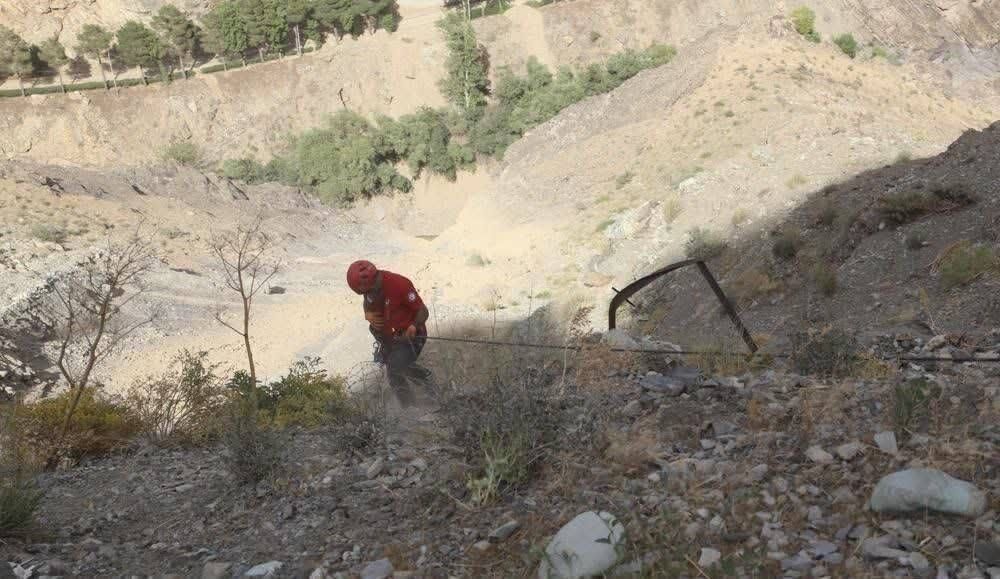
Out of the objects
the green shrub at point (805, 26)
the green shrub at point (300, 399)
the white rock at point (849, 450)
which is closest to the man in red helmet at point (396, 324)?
the green shrub at point (300, 399)

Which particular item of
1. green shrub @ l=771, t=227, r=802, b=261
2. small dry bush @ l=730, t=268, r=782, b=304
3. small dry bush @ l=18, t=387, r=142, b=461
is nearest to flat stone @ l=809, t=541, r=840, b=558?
small dry bush @ l=18, t=387, r=142, b=461

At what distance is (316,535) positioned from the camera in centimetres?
370

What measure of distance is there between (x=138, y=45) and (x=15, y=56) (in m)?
5.68

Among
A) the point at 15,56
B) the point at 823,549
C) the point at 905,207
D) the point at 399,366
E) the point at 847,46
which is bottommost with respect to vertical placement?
the point at 847,46

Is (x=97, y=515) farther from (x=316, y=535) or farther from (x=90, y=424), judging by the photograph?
(x=90, y=424)

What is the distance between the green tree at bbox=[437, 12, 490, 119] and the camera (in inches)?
1489

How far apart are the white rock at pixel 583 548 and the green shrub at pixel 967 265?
18.9ft

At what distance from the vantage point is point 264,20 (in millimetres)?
41281

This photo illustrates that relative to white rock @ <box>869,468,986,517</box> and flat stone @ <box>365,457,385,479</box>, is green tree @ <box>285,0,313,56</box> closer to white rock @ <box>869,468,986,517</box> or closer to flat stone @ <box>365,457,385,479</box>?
flat stone @ <box>365,457,385,479</box>

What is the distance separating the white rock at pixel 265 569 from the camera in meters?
3.36

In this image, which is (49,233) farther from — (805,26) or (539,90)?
(805,26)

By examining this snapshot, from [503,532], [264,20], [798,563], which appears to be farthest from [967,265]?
[264,20]

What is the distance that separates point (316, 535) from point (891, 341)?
13.0ft

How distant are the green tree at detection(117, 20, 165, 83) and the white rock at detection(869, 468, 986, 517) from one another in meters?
43.7
